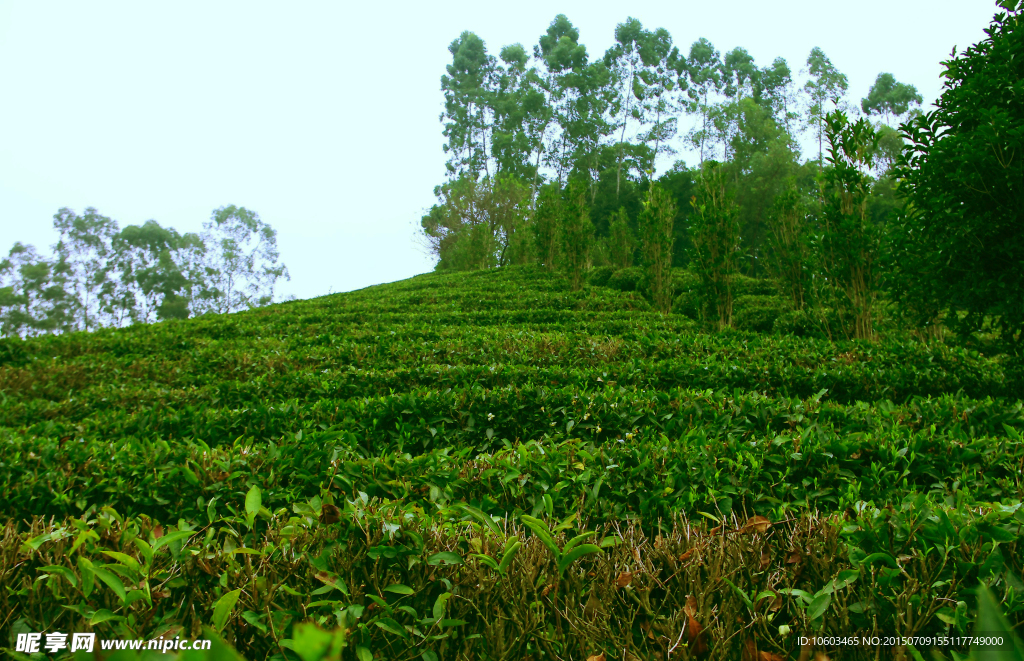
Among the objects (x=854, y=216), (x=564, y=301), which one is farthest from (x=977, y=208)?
(x=564, y=301)

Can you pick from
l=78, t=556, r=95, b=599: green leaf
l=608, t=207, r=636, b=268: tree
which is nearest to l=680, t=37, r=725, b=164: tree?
l=608, t=207, r=636, b=268: tree

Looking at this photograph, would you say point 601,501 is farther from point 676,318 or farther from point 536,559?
point 676,318

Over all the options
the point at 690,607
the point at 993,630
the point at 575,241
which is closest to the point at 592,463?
the point at 690,607

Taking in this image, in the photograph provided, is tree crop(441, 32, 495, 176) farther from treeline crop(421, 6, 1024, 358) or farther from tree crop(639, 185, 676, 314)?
tree crop(639, 185, 676, 314)

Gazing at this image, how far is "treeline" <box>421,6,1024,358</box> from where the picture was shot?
5105 millimetres

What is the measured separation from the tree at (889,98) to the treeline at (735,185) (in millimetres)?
103

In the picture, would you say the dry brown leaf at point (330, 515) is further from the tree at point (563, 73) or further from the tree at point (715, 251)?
the tree at point (563, 73)

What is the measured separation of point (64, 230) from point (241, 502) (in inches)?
2009

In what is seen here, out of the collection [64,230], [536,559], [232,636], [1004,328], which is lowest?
[232,636]

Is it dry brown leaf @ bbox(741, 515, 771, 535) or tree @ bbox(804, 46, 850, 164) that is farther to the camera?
tree @ bbox(804, 46, 850, 164)

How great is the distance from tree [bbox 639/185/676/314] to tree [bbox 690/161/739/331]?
2992mm

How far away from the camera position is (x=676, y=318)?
1213cm

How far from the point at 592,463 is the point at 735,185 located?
31.3m

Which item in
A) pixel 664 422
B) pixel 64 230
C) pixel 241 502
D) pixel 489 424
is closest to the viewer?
pixel 241 502
